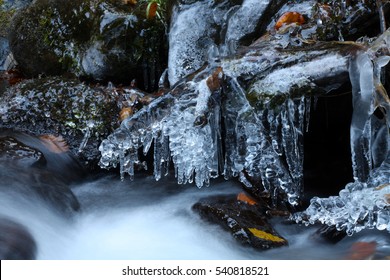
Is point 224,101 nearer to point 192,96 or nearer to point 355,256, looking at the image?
point 192,96

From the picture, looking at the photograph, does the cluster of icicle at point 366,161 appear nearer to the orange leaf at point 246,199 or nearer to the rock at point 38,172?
the orange leaf at point 246,199

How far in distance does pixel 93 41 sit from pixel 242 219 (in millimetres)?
3114

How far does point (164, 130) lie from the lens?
13.0ft

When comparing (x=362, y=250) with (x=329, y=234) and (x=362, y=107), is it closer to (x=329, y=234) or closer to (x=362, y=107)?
(x=329, y=234)

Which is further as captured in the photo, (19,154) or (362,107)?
(19,154)

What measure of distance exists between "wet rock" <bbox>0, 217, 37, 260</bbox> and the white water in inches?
3.2

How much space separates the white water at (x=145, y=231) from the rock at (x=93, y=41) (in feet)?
5.86

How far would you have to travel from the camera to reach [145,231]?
3.90 metres

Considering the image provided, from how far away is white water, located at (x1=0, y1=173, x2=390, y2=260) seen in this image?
11.4ft

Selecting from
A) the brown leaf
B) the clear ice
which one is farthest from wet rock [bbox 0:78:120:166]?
the clear ice

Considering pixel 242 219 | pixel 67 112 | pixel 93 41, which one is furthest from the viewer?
pixel 93 41

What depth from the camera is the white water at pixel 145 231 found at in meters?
3.47

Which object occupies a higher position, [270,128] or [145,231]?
[270,128]

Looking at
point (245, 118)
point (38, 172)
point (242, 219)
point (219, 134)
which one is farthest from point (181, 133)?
point (38, 172)
